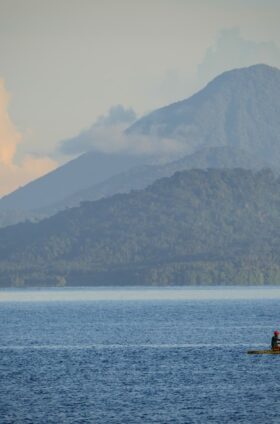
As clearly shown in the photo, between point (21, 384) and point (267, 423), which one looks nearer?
point (267, 423)

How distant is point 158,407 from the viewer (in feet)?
354

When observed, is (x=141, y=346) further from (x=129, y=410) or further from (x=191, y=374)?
(x=129, y=410)

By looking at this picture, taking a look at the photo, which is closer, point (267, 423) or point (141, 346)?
point (267, 423)

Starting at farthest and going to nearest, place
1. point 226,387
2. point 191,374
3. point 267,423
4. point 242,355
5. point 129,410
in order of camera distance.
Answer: point 242,355, point 191,374, point 226,387, point 129,410, point 267,423

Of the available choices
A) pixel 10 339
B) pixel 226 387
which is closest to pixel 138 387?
pixel 226 387

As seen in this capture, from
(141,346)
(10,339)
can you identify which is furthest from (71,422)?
(10,339)

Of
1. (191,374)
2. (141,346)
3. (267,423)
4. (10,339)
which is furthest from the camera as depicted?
(10,339)

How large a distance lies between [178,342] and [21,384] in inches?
2175

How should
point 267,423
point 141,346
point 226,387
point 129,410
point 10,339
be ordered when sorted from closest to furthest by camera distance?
point 267,423 < point 129,410 < point 226,387 < point 141,346 < point 10,339

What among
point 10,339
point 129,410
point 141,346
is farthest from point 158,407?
point 10,339

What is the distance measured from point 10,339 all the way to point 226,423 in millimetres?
97062

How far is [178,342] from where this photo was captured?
582 ft

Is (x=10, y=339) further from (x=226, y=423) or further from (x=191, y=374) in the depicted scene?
(x=226, y=423)

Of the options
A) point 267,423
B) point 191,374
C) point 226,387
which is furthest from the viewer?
point 191,374
